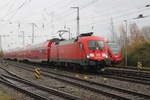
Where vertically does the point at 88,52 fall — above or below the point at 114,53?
above

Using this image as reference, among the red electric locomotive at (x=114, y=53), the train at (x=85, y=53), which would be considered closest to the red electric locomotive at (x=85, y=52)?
the train at (x=85, y=53)

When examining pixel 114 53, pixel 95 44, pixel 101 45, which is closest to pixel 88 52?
pixel 95 44

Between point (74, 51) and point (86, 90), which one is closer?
point (86, 90)

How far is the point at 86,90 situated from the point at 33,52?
29197 millimetres

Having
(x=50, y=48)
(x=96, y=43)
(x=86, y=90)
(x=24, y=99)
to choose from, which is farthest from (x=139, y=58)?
(x=24, y=99)

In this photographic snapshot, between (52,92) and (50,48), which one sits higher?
(50,48)

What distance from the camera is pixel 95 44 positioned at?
23.5 metres

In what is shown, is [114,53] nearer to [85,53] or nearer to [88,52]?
[88,52]

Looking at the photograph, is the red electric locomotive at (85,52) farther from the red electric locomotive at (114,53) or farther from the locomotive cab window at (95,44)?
the red electric locomotive at (114,53)

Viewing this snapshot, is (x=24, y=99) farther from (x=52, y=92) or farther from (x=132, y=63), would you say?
(x=132, y=63)

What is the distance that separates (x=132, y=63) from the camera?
3866cm

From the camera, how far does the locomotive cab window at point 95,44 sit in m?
23.2

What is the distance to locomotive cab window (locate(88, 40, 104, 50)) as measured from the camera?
23.2 m

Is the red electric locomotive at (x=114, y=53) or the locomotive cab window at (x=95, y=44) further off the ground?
the locomotive cab window at (x=95, y=44)
